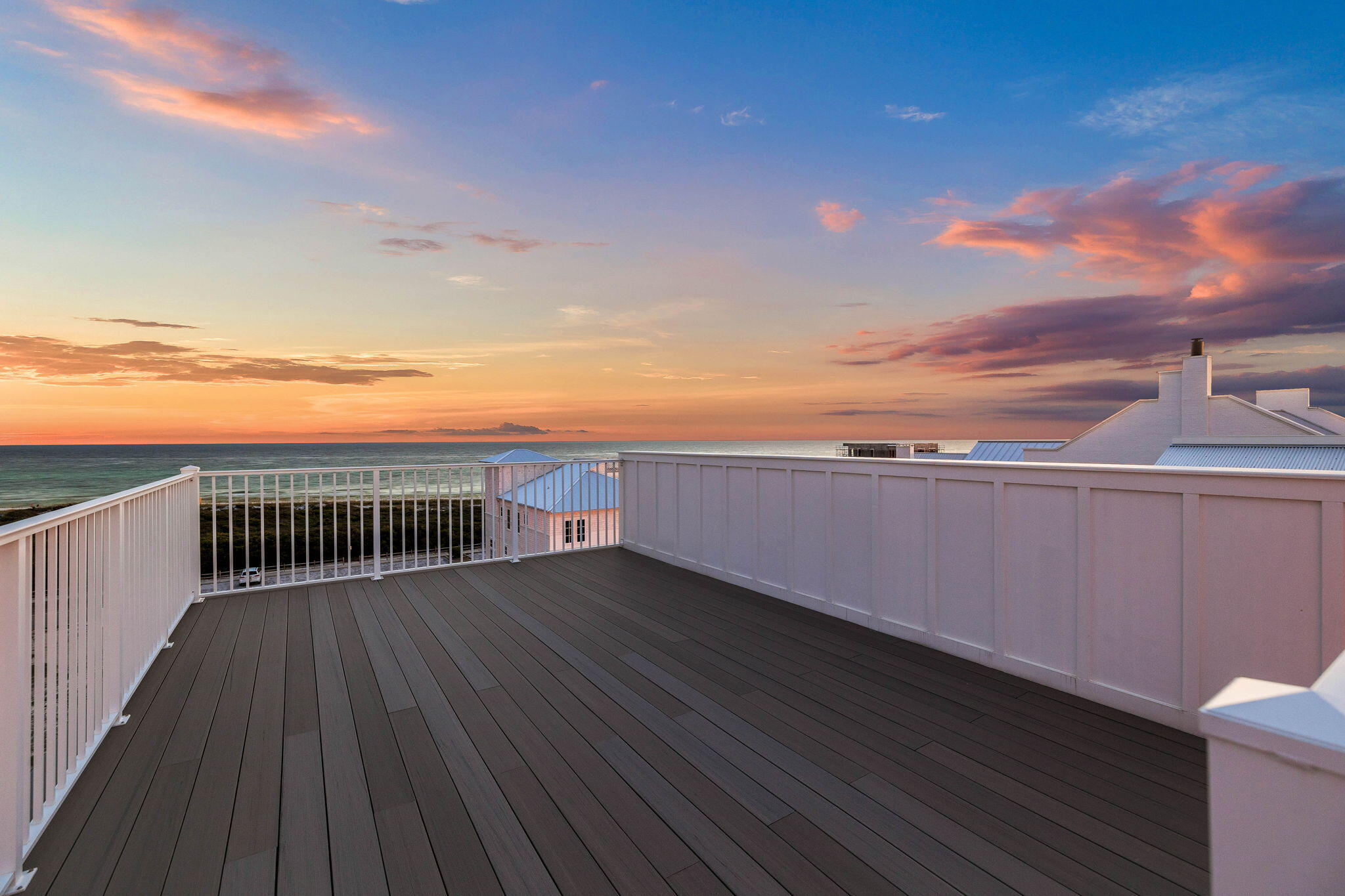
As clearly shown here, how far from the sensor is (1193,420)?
10.1 meters

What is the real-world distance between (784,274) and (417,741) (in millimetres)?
7306

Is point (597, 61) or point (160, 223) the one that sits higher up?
point (597, 61)

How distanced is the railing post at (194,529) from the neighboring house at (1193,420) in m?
10.2

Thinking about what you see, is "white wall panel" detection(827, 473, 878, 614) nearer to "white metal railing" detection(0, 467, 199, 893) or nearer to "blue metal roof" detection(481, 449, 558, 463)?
"blue metal roof" detection(481, 449, 558, 463)

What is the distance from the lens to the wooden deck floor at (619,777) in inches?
60.6

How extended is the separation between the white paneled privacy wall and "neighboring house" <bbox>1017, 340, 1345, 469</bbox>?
22.5 ft

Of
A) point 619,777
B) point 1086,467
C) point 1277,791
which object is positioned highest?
point 1086,467

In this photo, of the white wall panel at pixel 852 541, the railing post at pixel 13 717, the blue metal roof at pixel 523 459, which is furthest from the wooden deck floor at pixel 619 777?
the blue metal roof at pixel 523 459

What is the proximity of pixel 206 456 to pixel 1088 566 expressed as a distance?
53.5 metres

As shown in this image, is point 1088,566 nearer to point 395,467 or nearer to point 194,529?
point 395,467

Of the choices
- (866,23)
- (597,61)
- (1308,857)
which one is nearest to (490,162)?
(597,61)

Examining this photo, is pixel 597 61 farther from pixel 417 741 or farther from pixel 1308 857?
pixel 1308 857

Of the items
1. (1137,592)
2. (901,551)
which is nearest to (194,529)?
(901,551)

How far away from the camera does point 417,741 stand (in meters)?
2.21
